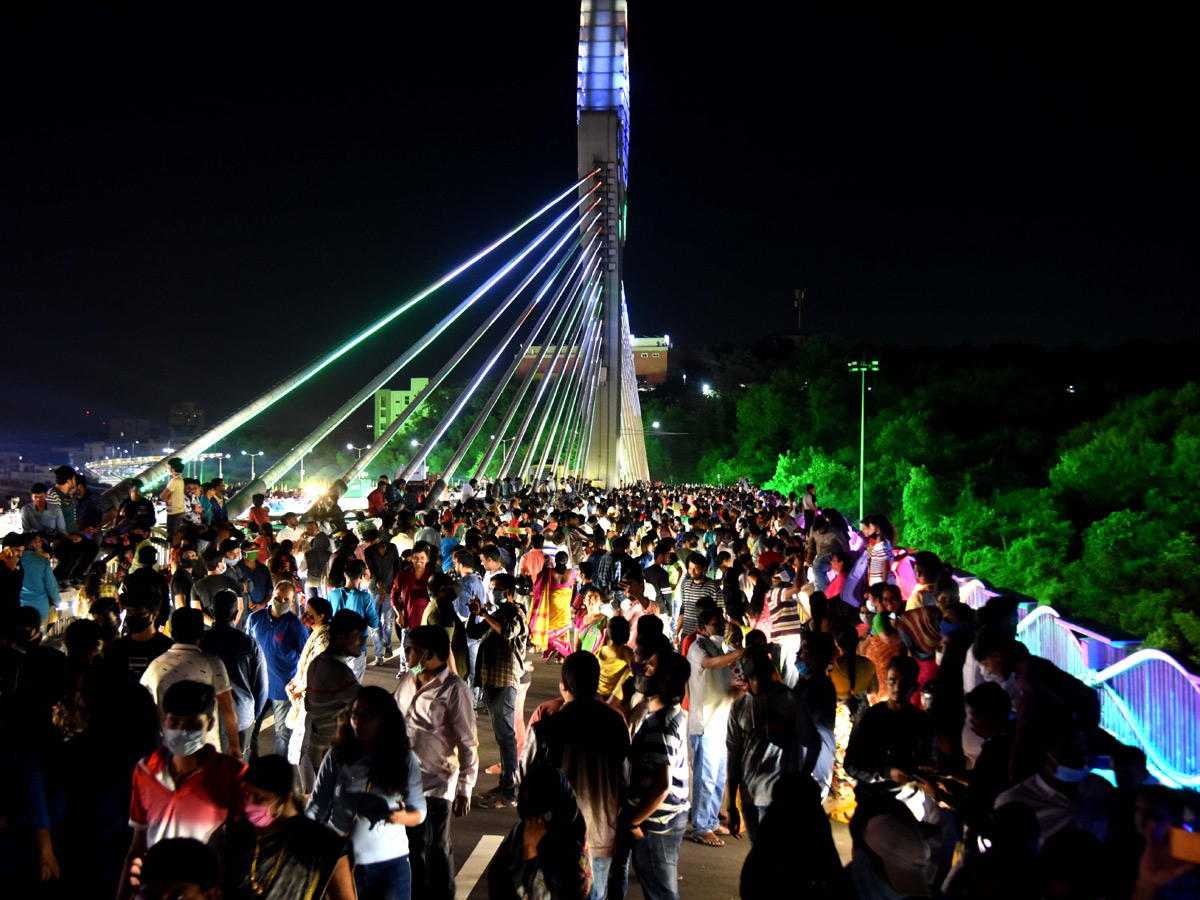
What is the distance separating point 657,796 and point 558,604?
15.5 ft

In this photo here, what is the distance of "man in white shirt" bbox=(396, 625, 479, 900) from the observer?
4266 mm

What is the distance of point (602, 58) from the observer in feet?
127

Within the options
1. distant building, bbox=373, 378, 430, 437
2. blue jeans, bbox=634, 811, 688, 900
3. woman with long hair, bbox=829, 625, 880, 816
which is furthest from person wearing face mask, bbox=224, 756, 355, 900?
distant building, bbox=373, 378, 430, 437

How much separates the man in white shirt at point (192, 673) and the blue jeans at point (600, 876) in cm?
184

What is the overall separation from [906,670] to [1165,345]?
6021cm

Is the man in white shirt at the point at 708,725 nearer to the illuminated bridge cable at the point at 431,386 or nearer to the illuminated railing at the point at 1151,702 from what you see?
the illuminated railing at the point at 1151,702

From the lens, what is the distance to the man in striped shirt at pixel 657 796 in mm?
3984

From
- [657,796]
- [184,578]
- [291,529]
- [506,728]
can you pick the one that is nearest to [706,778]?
[506,728]

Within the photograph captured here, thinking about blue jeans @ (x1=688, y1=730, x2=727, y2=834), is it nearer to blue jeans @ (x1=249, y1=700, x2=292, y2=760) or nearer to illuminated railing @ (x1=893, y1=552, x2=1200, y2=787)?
blue jeans @ (x1=249, y1=700, x2=292, y2=760)

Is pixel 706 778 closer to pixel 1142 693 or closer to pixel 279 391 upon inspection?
pixel 1142 693

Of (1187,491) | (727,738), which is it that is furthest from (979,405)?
(727,738)

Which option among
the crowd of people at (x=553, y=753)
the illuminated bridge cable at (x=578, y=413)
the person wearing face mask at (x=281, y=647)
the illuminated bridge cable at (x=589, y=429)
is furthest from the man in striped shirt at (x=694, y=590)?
the illuminated bridge cable at (x=589, y=429)

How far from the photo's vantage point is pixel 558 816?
310 centimetres

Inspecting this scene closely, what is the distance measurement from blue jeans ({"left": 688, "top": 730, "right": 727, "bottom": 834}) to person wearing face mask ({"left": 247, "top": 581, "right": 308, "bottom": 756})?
2632mm
